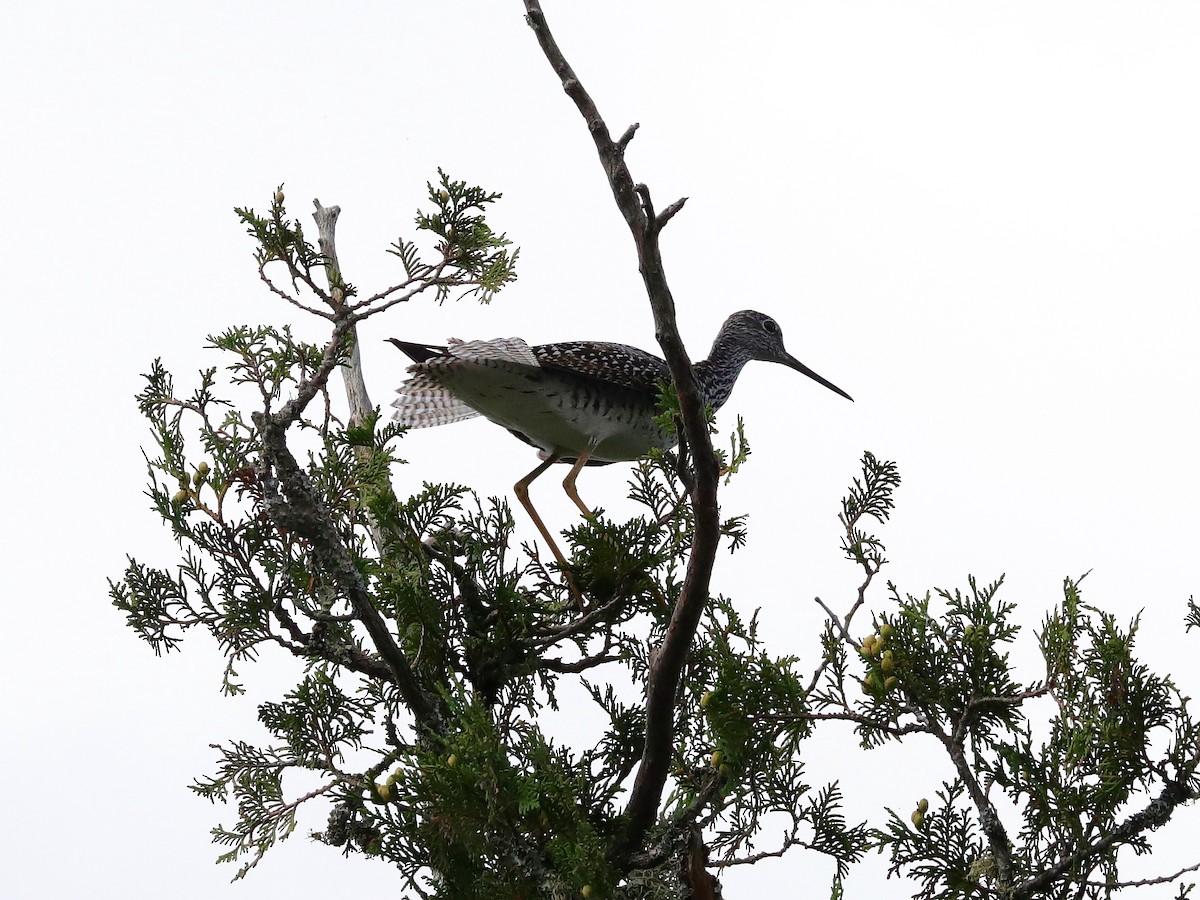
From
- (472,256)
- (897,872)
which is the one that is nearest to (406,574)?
(472,256)

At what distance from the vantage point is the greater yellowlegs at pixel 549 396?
224 inches

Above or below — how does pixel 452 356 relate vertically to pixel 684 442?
above

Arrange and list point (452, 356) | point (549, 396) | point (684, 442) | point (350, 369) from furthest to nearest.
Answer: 1. point (350, 369)
2. point (549, 396)
3. point (452, 356)
4. point (684, 442)

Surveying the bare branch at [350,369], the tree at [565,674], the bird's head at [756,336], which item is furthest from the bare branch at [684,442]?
the bird's head at [756,336]

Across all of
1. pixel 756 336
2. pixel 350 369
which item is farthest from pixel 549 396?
pixel 756 336

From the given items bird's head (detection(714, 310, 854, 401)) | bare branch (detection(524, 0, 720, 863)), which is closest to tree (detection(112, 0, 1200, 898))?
bare branch (detection(524, 0, 720, 863))

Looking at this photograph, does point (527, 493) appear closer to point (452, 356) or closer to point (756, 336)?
point (452, 356)

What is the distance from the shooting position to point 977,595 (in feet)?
14.0

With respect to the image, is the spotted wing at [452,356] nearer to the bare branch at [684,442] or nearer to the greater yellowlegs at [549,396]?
the greater yellowlegs at [549,396]

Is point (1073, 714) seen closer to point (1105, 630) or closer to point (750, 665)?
point (1105, 630)

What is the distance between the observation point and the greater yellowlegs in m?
5.68

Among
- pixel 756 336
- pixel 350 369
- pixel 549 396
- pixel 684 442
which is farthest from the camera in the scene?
pixel 756 336

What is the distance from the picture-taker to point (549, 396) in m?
5.92

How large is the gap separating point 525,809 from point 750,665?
0.89m
